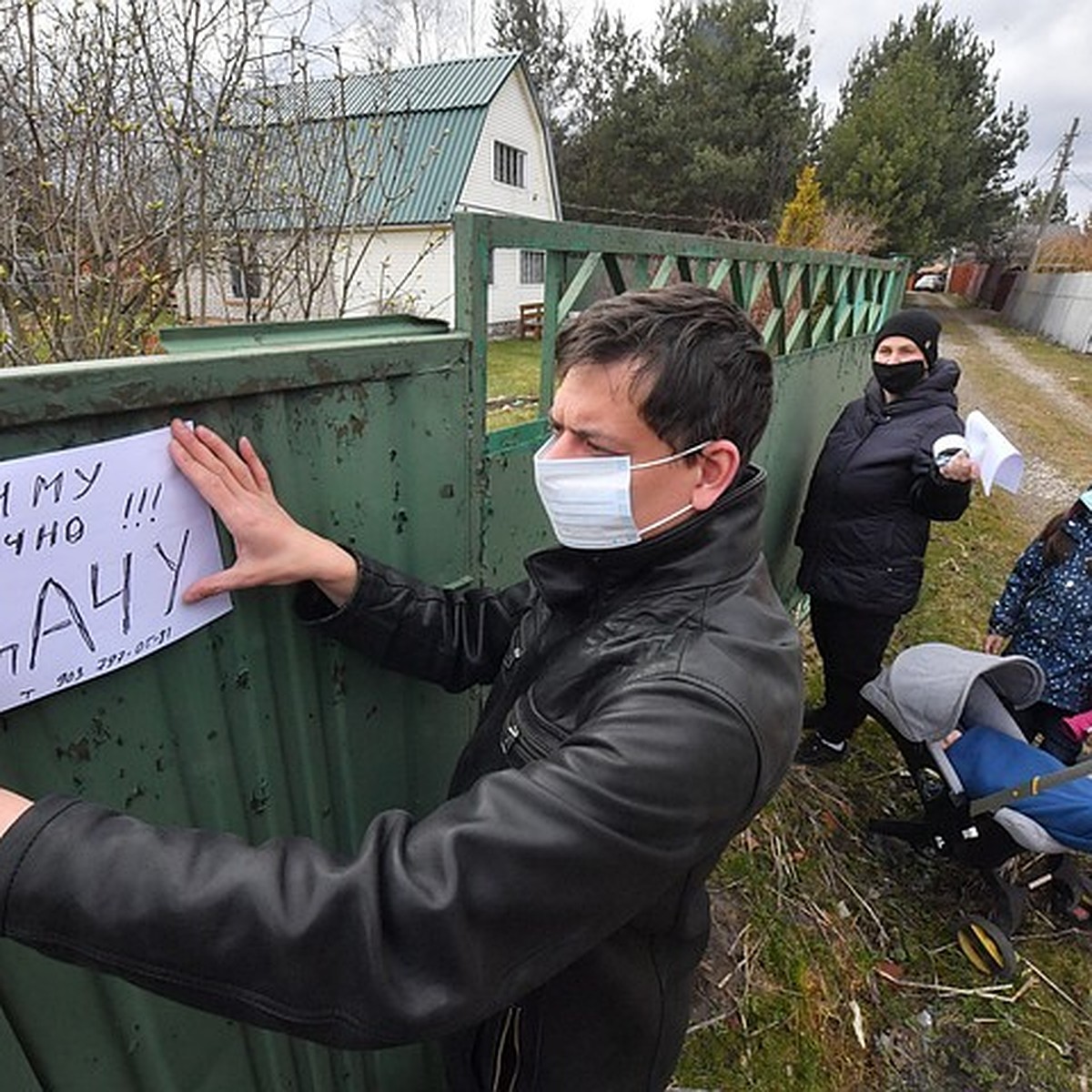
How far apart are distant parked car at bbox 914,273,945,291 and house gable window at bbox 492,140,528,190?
118ft

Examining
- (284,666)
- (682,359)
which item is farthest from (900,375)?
(284,666)

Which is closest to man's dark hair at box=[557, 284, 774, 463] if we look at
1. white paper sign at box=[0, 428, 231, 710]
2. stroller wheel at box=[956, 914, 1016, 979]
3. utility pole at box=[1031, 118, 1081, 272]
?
white paper sign at box=[0, 428, 231, 710]

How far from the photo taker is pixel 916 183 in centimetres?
2616

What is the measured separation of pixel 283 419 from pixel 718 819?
93cm

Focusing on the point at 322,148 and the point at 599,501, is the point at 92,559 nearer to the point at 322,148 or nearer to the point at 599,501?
the point at 599,501

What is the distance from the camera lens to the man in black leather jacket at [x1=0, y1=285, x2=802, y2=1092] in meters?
0.83

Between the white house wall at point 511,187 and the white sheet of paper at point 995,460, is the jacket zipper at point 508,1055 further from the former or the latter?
the white house wall at point 511,187

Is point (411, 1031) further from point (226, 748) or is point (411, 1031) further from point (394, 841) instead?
point (226, 748)

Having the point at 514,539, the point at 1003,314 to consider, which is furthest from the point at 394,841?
the point at 1003,314

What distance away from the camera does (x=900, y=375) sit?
11.4ft

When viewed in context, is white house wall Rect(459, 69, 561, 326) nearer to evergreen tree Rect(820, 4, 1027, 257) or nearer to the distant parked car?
evergreen tree Rect(820, 4, 1027, 257)

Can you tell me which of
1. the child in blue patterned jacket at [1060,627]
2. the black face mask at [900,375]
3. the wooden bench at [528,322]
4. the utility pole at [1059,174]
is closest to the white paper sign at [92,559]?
the black face mask at [900,375]

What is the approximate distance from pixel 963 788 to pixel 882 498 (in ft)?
4.36

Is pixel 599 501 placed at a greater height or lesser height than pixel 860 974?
greater
